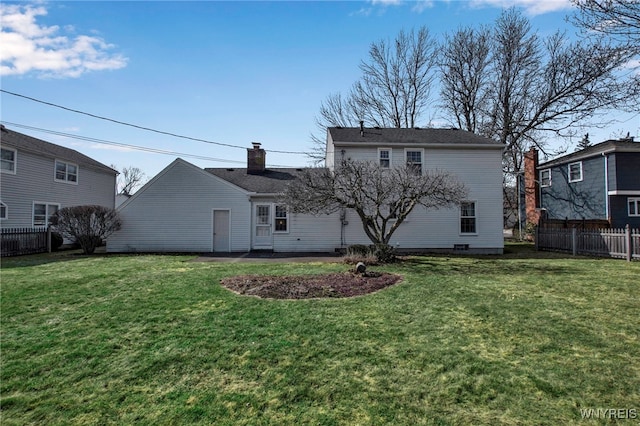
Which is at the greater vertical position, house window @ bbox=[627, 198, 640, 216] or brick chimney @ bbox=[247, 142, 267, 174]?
brick chimney @ bbox=[247, 142, 267, 174]

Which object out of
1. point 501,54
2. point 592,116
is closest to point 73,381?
point 592,116

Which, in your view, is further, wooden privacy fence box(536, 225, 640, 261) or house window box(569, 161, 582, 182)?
house window box(569, 161, 582, 182)

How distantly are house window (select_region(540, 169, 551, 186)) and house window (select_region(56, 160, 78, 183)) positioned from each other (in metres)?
33.5

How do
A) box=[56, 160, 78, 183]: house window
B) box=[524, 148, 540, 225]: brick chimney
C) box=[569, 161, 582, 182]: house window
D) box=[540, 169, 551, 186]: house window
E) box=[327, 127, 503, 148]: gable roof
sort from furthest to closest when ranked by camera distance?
1. box=[524, 148, 540, 225]: brick chimney
2. box=[540, 169, 551, 186]: house window
3. box=[569, 161, 582, 182]: house window
4. box=[56, 160, 78, 183]: house window
5. box=[327, 127, 503, 148]: gable roof

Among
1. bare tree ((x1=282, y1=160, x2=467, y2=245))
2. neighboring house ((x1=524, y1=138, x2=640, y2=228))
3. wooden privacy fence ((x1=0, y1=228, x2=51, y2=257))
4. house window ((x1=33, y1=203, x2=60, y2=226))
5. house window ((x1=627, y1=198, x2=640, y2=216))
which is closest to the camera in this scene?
bare tree ((x1=282, y1=160, x2=467, y2=245))

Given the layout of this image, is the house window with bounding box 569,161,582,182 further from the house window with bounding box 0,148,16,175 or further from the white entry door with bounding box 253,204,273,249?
the house window with bounding box 0,148,16,175

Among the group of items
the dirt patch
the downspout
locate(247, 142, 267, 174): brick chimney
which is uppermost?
locate(247, 142, 267, 174): brick chimney

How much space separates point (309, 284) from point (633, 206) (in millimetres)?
22139

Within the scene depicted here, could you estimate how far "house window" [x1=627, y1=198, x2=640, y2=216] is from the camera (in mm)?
19891

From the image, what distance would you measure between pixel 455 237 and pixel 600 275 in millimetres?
7810

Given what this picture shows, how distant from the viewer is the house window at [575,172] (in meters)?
22.4

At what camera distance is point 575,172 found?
22.8 metres

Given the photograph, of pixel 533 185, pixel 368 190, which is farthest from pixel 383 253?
pixel 533 185

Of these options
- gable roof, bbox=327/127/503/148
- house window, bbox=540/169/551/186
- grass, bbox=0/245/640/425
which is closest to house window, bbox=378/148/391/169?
gable roof, bbox=327/127/503/148
